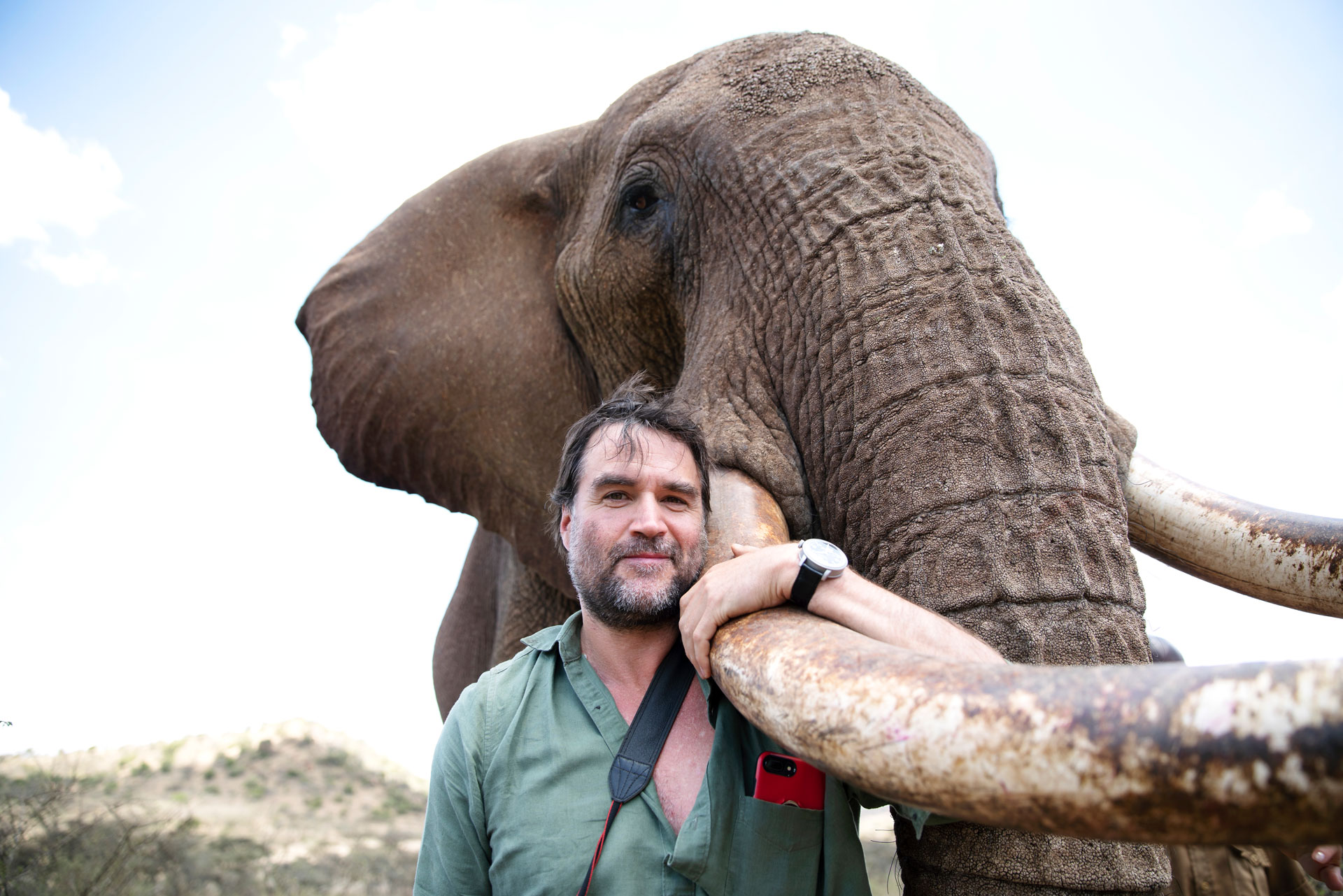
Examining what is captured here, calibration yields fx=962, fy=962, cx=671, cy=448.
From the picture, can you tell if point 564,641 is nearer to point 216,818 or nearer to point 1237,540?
point 1237,540

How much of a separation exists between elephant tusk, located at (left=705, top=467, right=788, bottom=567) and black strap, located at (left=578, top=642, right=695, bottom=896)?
235mm

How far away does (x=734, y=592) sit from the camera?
165cm

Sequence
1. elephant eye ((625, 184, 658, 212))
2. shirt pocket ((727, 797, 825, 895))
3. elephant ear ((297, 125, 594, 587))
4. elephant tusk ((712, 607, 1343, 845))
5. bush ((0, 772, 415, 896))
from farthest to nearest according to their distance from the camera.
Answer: bush ((0, 772, 415, 896))
elephant ear ((297, 125, 594, 587))
elephant eye ((625, 184, 658, 212))
shirt pocket ((727, 797, 825, 895))
elephant tusk ((712, 607, 1343, 845))

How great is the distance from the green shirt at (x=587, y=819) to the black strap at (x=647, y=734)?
3 centimetres

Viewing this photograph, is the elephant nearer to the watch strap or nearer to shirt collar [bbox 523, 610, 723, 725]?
the watch strap

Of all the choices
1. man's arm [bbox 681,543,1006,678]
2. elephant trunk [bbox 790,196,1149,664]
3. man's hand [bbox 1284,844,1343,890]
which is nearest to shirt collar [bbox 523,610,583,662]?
man's arm [bbox 681,543,1006,678]

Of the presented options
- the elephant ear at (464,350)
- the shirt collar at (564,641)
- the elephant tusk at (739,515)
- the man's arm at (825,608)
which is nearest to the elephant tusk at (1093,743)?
the man's arm at (825,608)

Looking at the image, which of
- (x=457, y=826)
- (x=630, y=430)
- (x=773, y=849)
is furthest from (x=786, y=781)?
(x=630, y=430)

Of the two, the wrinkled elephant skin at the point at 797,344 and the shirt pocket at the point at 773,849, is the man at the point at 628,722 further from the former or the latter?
the wrinkled elephant skin at the point at 797,344

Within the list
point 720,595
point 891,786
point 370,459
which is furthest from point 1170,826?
point 370,459

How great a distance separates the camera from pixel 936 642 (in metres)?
1.57

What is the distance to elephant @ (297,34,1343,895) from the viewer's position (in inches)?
70.6

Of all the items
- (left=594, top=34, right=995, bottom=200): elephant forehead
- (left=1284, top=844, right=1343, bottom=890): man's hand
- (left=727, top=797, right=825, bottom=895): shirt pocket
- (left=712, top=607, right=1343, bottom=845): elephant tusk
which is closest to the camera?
(left=712, top=607, right=1343, bottom=845): elephant tusk

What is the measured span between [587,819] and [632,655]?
1.23 ft
